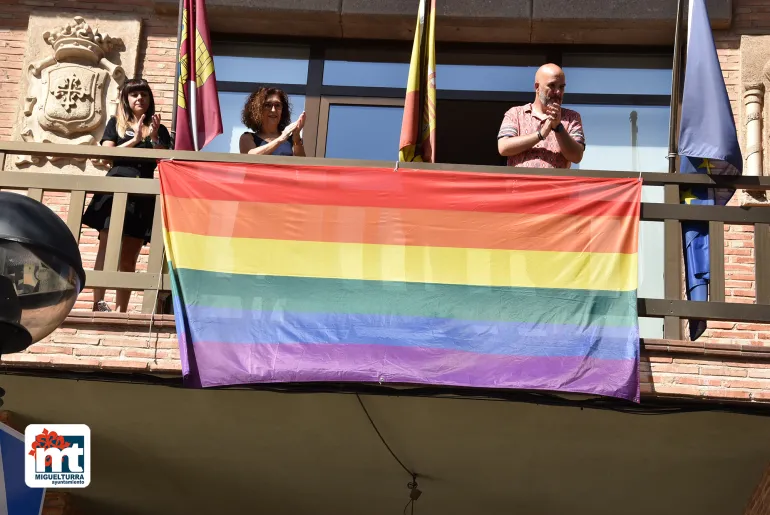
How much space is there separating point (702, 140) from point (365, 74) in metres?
3.56

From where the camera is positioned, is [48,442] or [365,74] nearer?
[48,442]

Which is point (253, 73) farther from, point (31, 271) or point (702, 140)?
point (31, 271)

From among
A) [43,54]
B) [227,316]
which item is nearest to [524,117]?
[227,316]

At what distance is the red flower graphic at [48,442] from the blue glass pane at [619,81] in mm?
6765

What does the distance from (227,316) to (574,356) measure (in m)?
1.98

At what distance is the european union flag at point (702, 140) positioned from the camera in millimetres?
7414

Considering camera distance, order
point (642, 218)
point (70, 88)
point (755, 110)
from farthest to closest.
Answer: point (70, 88), point (755, 110), point (642, 218)

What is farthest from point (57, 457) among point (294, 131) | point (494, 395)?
point (294, 131)

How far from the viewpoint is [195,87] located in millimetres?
8625

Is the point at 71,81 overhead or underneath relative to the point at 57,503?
overhead

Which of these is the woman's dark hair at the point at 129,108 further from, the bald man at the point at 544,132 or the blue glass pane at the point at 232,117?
the bald man at the point at 544,132

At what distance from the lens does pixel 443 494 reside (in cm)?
870

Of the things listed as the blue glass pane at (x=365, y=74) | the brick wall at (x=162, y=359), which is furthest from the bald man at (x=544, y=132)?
the blue glass pane at (x=365, y=74)

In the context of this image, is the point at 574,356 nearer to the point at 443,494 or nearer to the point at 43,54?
the point at 443,494
